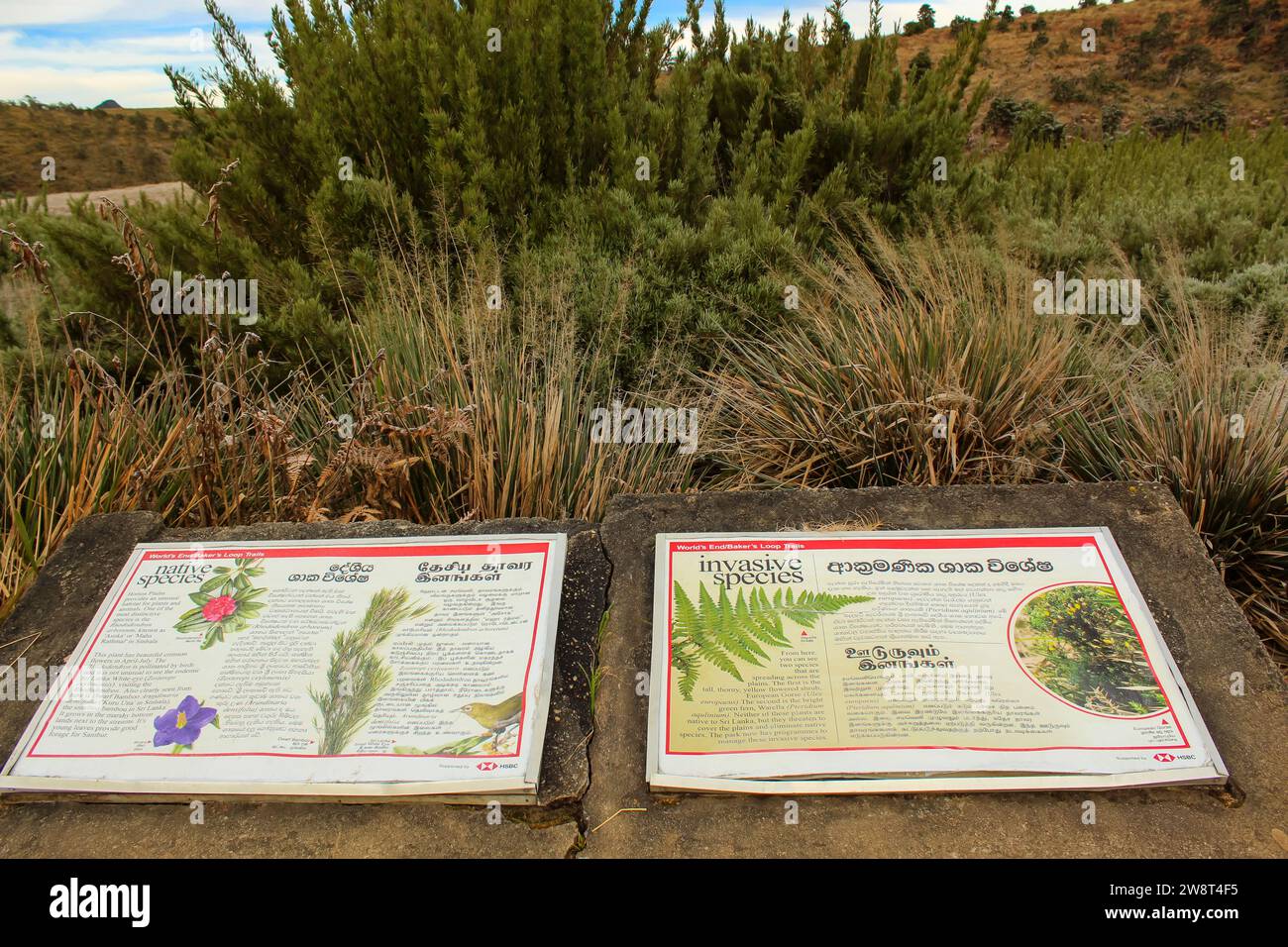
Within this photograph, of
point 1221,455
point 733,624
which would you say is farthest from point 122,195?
point 1221,455

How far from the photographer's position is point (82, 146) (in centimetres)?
3116

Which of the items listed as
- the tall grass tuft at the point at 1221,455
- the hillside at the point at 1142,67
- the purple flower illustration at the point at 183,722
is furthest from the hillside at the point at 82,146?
the tall grass tuft at the point at 1221,455

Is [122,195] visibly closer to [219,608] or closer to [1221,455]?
[219,608]

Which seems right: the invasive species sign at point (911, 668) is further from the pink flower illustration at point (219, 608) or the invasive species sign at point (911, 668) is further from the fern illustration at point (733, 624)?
the pink flower illustration at point (219, 608)

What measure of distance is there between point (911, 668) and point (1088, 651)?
0.49 m

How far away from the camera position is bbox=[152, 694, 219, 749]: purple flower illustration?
2.19 meters

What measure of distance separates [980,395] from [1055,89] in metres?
24.8

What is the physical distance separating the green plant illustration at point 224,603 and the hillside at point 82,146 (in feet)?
96.6

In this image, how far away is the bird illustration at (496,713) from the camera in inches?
83.4

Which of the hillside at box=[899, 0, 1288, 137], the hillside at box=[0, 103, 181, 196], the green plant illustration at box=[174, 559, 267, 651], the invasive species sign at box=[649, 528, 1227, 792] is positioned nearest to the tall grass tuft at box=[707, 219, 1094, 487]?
the invasive species sign at box=[649, 528, 1227, 792]

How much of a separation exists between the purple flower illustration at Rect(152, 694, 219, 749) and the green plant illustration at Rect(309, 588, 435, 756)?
28cm

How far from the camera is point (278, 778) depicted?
2.07 meters

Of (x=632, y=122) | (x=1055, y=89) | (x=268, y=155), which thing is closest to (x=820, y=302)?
(x=632, y=122)
